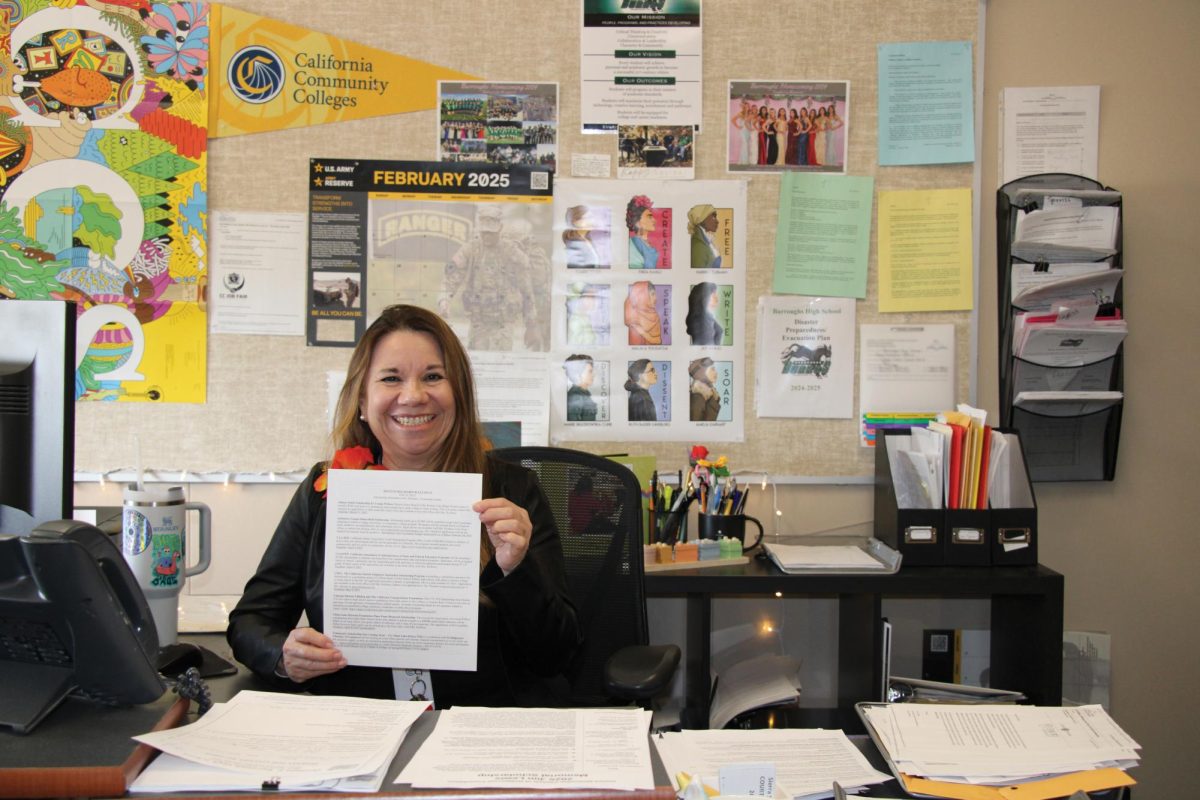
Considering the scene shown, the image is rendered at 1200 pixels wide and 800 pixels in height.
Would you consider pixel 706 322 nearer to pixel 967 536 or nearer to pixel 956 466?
pixel 956 466

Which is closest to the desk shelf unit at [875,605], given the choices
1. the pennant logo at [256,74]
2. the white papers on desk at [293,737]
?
the white papers on desk at [293,737]

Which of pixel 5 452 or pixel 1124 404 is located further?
pixel 1124 404

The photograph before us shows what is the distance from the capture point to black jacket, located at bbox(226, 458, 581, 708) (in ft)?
4.83

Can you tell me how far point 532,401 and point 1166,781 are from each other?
1.99m

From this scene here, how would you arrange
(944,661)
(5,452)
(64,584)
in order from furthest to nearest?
(944,661), (5,452), (64,584)

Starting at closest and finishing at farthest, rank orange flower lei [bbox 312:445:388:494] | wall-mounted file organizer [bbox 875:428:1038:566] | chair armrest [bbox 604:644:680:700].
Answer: chair armrest [bbox 604:644:680:700] → orange flower lei [bbox 312:445:388:494] → wall-mounted file organizer [bbox 875:428:1038:566]

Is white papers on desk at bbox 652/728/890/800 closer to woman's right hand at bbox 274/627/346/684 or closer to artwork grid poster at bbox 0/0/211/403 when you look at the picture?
woman's right hand at bbox 274/627/346/684

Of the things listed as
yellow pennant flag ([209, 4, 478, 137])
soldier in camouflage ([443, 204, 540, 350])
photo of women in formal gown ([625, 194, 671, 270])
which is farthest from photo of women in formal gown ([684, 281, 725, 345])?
yellow pennant flag ([209, 4, 478, 137])

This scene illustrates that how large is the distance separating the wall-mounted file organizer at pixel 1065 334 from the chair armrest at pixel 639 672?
1.33m

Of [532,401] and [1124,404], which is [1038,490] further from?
[532,401]

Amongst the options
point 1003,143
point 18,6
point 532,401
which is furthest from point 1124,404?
point 18,6

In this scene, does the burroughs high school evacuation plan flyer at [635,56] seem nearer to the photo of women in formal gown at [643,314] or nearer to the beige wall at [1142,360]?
the photo of women in formal gown at [643,314]

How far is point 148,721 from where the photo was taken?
3.34 ft

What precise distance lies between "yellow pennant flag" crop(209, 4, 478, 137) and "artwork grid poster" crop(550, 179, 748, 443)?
50cm
